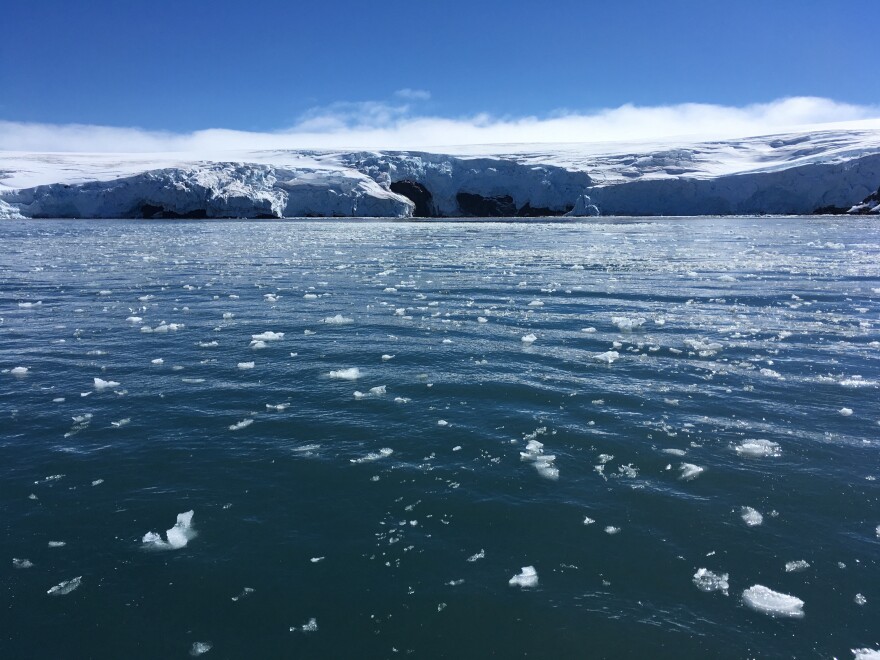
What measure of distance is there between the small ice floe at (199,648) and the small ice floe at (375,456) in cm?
233

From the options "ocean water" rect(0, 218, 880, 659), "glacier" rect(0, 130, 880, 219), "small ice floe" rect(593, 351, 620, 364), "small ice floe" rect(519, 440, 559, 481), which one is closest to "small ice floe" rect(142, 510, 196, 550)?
"ocean water" rect(0, 218, 880, 659)

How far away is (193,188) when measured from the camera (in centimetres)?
5725

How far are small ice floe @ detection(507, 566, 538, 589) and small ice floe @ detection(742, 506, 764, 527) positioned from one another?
6.18 ft

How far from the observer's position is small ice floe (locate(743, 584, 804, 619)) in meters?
3.83

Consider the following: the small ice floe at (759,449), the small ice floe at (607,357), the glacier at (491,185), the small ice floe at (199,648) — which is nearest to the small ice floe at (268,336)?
the small ice floe at (607,357)

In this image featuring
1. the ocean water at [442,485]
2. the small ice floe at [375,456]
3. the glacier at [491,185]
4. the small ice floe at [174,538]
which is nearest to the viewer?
the ocean water at [442,485]

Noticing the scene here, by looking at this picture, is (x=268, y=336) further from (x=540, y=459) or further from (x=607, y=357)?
(x=540, y=459)

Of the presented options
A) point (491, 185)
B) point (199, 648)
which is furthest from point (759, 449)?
point (491, 185)

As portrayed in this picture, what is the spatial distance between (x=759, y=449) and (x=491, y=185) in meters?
61.6

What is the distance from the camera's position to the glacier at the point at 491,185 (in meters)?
53.1

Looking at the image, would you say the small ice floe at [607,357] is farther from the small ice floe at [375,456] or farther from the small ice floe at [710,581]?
the small ice floe at [710,581]

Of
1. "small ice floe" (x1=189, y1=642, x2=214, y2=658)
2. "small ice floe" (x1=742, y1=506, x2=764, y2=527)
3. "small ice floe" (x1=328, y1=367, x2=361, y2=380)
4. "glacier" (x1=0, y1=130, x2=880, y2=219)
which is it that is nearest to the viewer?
"small ice floe" (x1=189, y1=642, x2=214, y2=658)

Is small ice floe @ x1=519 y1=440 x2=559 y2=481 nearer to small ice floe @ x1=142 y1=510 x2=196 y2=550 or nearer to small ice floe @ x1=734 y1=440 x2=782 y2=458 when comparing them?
small ice floe @ x1=734 y1=440 x2=782 y2=458

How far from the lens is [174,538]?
15.1 ft
